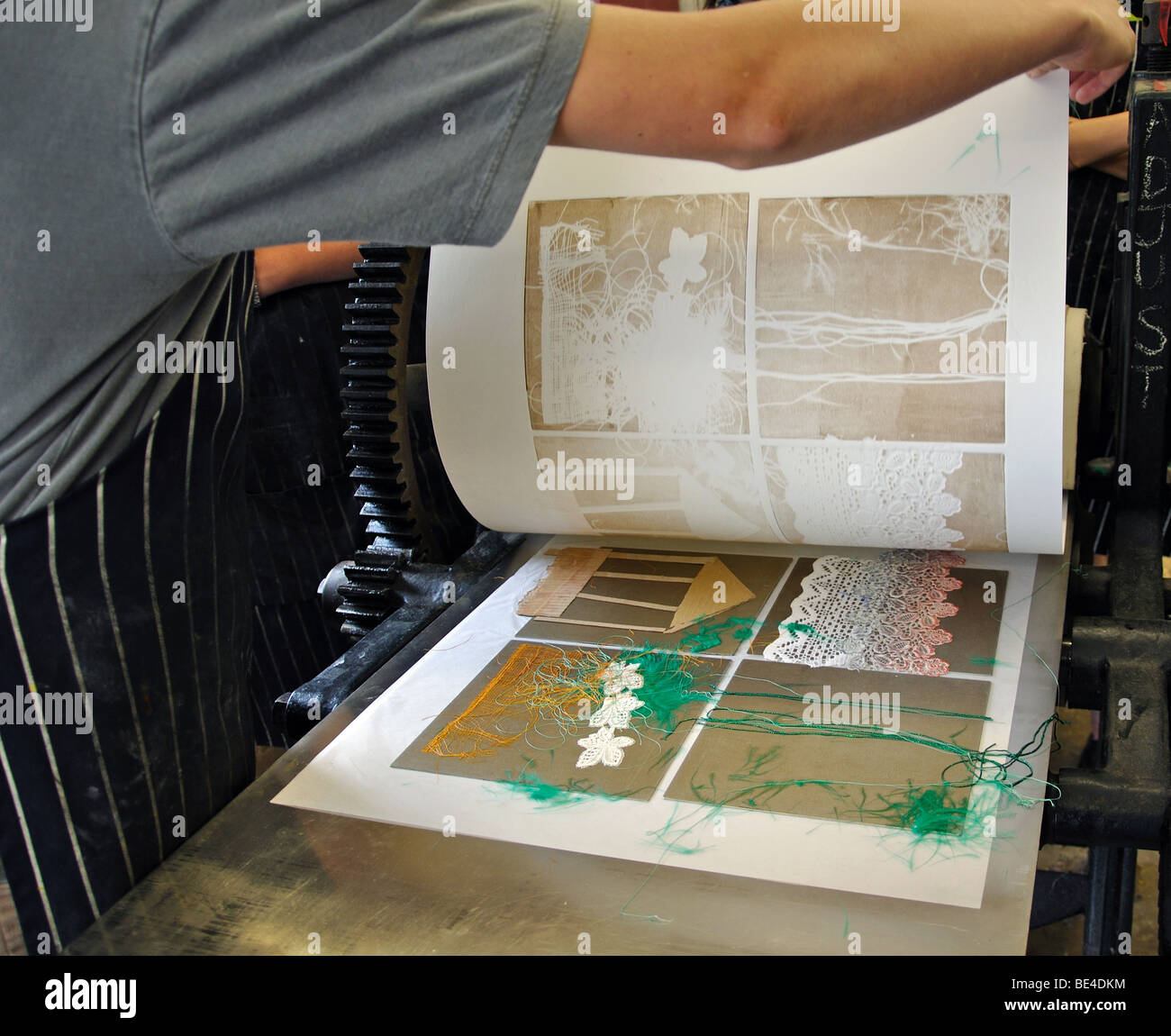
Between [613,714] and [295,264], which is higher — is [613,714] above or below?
below

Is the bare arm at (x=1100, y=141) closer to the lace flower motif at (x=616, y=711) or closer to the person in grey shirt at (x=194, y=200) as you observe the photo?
the person in grey shirt at (x=194, y=200)

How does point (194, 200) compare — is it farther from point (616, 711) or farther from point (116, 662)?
point (616, 711)

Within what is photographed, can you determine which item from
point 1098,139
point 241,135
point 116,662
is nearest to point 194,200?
point 241,135

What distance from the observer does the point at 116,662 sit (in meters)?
0.75

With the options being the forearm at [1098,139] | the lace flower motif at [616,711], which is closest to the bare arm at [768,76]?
the lace flower motif at [616,711]

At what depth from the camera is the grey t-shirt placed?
579 millimetres

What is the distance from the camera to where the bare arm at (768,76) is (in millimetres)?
648

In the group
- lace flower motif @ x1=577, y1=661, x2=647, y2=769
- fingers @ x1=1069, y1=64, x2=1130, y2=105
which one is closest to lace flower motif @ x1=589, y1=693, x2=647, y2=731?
lace flower motif @ x1=577, y1=661, x2=647, y2=769

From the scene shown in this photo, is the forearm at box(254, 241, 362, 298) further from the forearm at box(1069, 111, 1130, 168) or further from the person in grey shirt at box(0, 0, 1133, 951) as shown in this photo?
the forearm at box(1069, 111, 1130, 168)

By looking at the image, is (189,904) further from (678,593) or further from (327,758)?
(678,593)

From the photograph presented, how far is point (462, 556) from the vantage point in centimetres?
121

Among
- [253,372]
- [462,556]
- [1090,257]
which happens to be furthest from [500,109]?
[1090,257]

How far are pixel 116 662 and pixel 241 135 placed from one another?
1.19ft

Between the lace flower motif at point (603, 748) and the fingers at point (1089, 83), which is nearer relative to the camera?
the lace flower motif at point (603, 748)
